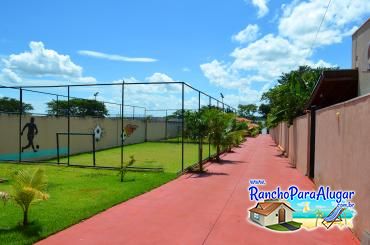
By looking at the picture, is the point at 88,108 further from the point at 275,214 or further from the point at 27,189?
the point at 275,214

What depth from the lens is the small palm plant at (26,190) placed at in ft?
23.0

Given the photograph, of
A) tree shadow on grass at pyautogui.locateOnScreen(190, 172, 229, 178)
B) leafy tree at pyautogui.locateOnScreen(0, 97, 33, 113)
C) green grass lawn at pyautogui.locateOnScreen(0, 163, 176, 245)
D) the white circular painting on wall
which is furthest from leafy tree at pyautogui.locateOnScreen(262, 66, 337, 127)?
leafy tree at pyautogui.locateOnScreen(0, 97, 33, 113)

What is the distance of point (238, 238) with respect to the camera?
21.9ft

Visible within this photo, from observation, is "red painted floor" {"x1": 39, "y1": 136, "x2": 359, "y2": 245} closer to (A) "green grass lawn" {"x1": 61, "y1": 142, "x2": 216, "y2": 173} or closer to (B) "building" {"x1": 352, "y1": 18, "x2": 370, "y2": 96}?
(B) "building" {"x1": 352, "y1": 18, "x2": 370, "y2": 96}

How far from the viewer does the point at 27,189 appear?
6.99 m

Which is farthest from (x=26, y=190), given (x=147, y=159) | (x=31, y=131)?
(x=31, y=131)

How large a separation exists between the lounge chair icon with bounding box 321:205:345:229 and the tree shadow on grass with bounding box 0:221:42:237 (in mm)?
4997

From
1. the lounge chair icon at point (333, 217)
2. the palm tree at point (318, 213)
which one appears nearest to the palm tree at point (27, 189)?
the palm tree at point (318, 213)

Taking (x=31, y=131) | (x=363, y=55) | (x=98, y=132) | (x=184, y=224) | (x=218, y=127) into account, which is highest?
(x=363, y=55)

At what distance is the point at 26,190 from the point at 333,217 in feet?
17.9

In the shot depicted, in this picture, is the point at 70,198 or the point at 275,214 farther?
the point at 70,198

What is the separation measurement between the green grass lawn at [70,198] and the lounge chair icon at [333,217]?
15.0 ft

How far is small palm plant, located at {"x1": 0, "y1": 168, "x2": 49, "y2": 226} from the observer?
7004mm

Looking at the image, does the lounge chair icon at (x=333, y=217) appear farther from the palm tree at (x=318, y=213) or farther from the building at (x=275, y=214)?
the building at (x=275, y=214)
